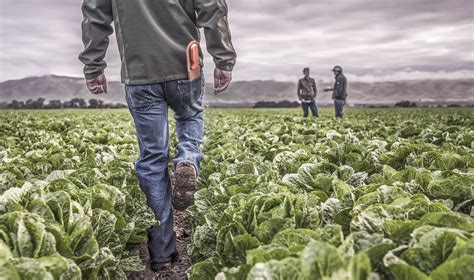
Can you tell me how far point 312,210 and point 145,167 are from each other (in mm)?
1587

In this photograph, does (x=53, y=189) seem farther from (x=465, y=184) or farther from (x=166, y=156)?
(x=465, y=184)

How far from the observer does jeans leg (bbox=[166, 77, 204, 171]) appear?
348 centimetres

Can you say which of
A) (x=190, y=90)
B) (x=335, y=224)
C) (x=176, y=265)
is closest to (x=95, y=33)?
(x=190, y=90)

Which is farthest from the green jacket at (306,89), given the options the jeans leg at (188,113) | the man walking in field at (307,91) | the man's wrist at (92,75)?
the man's wrist at (92,75)

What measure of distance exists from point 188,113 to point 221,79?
0.40 m

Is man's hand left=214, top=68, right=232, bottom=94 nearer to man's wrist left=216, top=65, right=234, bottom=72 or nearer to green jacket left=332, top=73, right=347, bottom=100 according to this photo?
man's wrist left=216, top=65, right=234, bottom=72

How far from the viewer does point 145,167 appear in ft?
11.6

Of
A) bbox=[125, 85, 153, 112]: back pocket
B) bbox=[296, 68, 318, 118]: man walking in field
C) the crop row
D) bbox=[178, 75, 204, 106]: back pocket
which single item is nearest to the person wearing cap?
bbox=[296, 68, 318, 118]: man walking in field

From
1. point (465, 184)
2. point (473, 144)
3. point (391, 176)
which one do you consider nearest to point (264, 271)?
point (465, 184)

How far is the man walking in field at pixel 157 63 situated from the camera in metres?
3.36

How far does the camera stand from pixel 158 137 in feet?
11.3

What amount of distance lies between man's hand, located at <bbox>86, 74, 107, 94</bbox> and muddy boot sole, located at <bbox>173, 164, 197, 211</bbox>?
36.7 inches

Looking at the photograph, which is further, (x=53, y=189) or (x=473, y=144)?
(x=473, y=144)

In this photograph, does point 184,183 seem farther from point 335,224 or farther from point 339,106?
point 339,106
